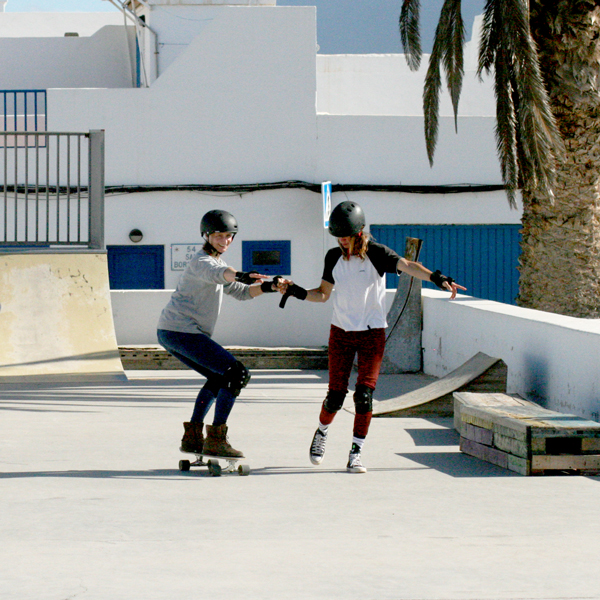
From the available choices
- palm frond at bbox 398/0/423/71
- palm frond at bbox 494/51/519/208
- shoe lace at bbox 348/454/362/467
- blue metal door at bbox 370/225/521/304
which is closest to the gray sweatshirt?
shoe lace at bbox 348/454/362/467

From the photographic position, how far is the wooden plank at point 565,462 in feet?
21.2

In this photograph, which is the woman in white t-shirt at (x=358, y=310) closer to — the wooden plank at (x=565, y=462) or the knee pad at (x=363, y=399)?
the knee pad at (x=363, y=399)

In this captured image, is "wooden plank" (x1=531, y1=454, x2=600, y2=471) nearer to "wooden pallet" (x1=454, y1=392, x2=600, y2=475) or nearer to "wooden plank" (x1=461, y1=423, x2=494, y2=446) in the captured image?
"wooden pallet" (x1=454, y1=392, x2=600, y2=475)

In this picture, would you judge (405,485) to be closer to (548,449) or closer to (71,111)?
(548,449)

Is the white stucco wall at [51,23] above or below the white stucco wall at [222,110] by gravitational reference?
above

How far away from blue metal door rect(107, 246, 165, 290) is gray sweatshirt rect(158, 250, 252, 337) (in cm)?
1408

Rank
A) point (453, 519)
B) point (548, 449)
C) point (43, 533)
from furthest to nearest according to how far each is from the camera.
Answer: point (548, 449), point (453, 519), point (43, 533)

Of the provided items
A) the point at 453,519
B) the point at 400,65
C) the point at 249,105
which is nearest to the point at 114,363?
the point at 453,519

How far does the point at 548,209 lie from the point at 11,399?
6676 mm

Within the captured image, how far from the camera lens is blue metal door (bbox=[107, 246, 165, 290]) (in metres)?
20.5

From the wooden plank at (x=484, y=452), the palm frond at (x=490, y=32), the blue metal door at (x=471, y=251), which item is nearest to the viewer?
the wooden plank at (x=484, y=452)

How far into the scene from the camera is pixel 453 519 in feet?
17.0

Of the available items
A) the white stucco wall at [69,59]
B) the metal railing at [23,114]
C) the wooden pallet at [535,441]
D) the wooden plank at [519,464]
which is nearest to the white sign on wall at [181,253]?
the metal railing at [23,114]

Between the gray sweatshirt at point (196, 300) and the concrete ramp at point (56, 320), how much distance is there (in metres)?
5.59
